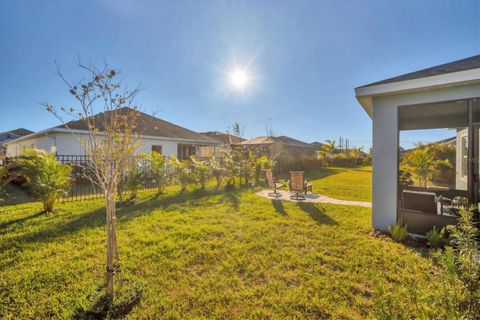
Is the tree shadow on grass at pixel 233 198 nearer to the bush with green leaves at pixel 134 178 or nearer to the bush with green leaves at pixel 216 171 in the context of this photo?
the bush with green leaves at pixel 216 171

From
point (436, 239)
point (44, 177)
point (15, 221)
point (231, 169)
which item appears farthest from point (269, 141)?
point (15, 221)

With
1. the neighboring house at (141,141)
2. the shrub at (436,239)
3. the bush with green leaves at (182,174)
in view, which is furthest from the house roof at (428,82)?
the bush with green leaves at (182,174)

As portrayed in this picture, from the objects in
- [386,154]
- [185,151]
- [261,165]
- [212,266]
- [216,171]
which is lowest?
[212,266]

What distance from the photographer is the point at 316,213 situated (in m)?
6.75

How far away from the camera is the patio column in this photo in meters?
4.96

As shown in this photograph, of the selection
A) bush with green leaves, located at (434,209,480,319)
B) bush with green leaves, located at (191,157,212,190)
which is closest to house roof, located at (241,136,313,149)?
bush with green leaves, located at (191,157,212,190)

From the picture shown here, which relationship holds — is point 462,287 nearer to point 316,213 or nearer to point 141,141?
point 316,213

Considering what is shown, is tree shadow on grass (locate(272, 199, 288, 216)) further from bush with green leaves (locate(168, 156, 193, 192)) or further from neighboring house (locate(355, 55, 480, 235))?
bush with green leaves (locate(168, 156, 193, 192))

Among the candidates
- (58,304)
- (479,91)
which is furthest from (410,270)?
(58,304)

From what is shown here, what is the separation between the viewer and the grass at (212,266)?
2.70 m

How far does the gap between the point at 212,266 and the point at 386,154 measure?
15.7 ft

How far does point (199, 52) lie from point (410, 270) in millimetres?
Result: 10666

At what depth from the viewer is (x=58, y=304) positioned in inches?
109

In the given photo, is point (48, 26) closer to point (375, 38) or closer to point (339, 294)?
point (339, 294)
